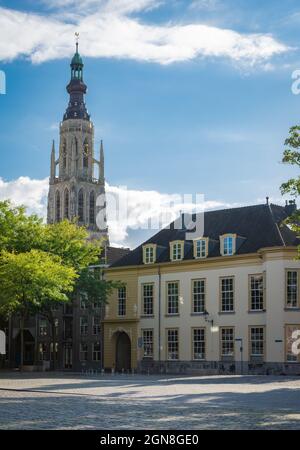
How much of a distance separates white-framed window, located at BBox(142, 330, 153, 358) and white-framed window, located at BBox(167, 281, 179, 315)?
260 centimetres

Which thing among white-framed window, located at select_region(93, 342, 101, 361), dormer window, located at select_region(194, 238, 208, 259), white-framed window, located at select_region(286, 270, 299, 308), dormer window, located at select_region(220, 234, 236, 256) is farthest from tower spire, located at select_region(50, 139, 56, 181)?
white-framed window, located at select_region(286, 270, 299, 308)

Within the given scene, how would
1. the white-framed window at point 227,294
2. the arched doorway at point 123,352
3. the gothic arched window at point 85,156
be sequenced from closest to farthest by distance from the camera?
1. the white-framed window at point 227,294
2. the arched doorway at point 123,352
3. the gothic arched window at point 85,156

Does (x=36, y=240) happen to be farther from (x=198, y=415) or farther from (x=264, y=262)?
(x=198, y=415)

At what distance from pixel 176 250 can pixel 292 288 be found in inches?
448

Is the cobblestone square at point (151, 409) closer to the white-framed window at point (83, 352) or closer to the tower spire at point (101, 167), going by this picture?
the white-framed window at point (83, 352)

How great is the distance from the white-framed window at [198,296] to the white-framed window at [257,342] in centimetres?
500

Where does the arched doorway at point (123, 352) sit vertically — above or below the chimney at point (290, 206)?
below

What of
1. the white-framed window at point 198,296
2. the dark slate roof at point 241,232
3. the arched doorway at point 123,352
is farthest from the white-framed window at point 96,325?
the white-framed window at point 198,296

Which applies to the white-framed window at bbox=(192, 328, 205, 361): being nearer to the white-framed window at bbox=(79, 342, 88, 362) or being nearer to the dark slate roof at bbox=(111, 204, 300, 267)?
the dark slate roof at bbox=(111, 204, 300, 267)

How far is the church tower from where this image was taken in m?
163

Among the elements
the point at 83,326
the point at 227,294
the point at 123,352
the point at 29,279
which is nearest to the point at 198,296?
the point at 227,294

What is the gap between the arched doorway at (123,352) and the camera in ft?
214

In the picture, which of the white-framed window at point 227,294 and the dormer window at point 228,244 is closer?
the white-framed window at point 227,294
